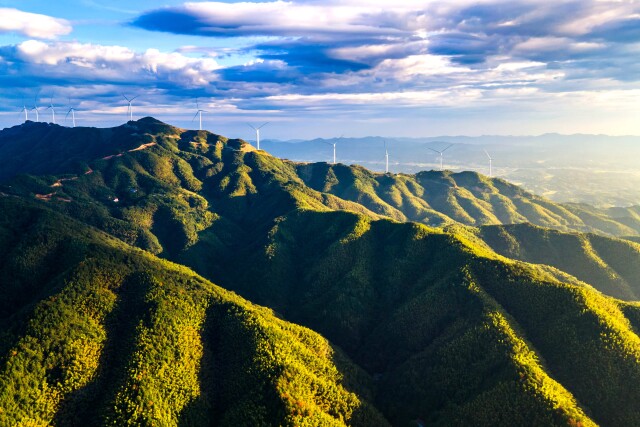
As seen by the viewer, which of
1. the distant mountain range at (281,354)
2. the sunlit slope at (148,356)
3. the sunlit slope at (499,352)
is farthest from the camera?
the sunlit slope at (499,352)

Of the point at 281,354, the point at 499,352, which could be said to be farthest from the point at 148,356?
the point at 499,352

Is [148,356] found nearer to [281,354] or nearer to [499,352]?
[281,354]

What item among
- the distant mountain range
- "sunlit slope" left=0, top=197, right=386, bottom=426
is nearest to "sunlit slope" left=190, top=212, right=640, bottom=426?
the distant mountain range

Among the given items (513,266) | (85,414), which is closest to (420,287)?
(513,266)

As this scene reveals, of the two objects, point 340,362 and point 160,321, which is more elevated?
point 160,321

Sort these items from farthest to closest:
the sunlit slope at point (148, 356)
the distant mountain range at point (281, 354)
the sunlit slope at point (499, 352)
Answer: the sunlit slope at point (499, 352) < the distant mountain range at point (281, 354) < the sunlit slope at point (148, 356)

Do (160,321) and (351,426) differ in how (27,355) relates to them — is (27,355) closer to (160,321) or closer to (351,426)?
(160,321)

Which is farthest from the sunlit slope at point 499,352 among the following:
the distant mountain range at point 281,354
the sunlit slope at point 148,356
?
the sunlit slope at point 148,356

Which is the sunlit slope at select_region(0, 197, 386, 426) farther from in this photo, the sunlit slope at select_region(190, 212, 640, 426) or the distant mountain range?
the sunlit slope at select_region(190, 212, 640, 426)

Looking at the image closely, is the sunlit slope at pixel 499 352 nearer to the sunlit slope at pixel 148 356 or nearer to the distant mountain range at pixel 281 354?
the distant mountain range at pixel 281 354
